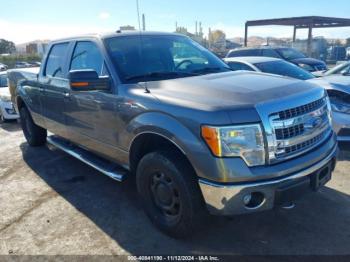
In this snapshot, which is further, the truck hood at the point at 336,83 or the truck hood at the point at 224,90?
the truck hood at the point at 336,83

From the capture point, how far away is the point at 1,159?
618 cm

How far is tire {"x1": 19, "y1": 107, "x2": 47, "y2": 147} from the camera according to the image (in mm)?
6508

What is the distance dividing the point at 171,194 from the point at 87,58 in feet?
6.76

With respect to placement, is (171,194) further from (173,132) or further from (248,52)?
(248,52)

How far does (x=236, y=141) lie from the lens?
2.68 meters

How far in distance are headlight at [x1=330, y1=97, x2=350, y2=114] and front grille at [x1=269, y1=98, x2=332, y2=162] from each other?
2380mm

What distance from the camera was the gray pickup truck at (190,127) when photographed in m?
2.70

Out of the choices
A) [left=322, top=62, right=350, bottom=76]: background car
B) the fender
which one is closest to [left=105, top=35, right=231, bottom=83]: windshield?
the fender

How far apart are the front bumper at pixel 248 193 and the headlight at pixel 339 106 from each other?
3.09m

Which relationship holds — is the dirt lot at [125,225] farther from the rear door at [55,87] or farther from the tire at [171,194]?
the rear door at [55,87]

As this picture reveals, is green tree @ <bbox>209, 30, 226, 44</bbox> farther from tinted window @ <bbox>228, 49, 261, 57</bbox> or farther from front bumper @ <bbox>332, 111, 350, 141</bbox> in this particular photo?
front bumper @ <bbox>332, 111, 350, 141</bbox>

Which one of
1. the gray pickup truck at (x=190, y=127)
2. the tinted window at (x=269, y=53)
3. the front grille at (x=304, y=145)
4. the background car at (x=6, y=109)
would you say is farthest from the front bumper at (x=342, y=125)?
the tinted window at (x=269, y=53)

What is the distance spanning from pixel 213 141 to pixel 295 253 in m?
1.27

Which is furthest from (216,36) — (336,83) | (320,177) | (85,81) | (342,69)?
(320,177)
